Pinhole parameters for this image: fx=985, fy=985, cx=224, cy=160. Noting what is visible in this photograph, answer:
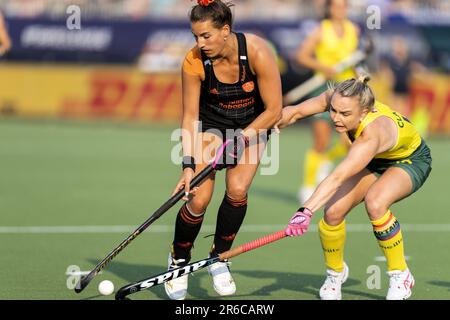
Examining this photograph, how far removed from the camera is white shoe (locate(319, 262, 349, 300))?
652 centimetres

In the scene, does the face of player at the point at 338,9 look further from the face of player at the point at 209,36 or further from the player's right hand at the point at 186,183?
the player's right hand at the point at 186,183

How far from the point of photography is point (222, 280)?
6680 mm

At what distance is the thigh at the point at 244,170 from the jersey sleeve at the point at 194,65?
2.05ft

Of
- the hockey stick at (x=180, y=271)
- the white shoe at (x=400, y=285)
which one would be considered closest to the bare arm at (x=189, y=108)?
the hockey stick at (x=180, y=271)

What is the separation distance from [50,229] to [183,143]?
2827mm

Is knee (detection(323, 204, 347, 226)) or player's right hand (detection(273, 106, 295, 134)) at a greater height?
player's right hand (detection(273, 106, 295, 134))

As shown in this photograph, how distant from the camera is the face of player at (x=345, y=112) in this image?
6.14 metres

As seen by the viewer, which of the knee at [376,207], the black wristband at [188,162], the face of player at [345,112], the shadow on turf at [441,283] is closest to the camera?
the face of player at [345,112]

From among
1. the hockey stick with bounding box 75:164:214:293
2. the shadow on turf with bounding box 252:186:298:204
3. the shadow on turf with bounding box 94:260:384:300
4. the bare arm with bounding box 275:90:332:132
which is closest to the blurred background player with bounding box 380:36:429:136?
the shadow on turf with bounding box 252:186:298:204

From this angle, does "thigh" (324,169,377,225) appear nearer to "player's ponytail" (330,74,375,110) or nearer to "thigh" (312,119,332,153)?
"player's ponytail" (330,74,375,110)

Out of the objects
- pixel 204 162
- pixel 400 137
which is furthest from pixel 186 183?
pixel 400 137

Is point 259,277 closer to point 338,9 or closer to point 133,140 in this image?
point 338,9

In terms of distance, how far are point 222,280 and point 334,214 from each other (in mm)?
884

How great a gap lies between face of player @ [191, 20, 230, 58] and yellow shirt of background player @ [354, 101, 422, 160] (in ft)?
3.44
